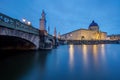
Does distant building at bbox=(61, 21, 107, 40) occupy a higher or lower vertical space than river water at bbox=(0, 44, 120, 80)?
higher

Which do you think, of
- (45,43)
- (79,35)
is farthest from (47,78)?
(79,35)

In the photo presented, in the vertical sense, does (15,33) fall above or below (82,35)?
below

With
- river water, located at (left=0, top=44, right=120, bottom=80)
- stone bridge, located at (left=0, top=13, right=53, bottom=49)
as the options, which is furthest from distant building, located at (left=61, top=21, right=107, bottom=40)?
river water, located at (left=0, top=44, right=120, bottom=80)

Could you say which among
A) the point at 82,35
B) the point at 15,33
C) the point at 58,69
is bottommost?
the point at 58,69

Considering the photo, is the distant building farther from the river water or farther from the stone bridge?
the river water

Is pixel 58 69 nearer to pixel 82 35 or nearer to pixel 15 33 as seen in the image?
pixel 15 33

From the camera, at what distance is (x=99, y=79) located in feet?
21.5

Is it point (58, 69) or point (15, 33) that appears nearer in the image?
point (58, 69)

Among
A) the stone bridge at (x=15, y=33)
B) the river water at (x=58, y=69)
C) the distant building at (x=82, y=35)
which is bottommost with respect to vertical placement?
the river water at (x=58, y=69)

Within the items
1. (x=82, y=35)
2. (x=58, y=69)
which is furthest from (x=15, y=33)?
(x=82, y=35)

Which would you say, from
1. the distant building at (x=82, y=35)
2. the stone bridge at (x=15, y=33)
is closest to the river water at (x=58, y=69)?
the stone bridge at (x=15, y=33)

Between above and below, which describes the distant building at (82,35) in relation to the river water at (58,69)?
above

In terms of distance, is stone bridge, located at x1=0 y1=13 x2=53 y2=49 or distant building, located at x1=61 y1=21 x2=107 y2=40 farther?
distant building, located at x1=61 y1=21 x2=107 y2=40

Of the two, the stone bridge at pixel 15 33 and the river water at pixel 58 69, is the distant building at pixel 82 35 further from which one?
the river water at pixel 58 69
